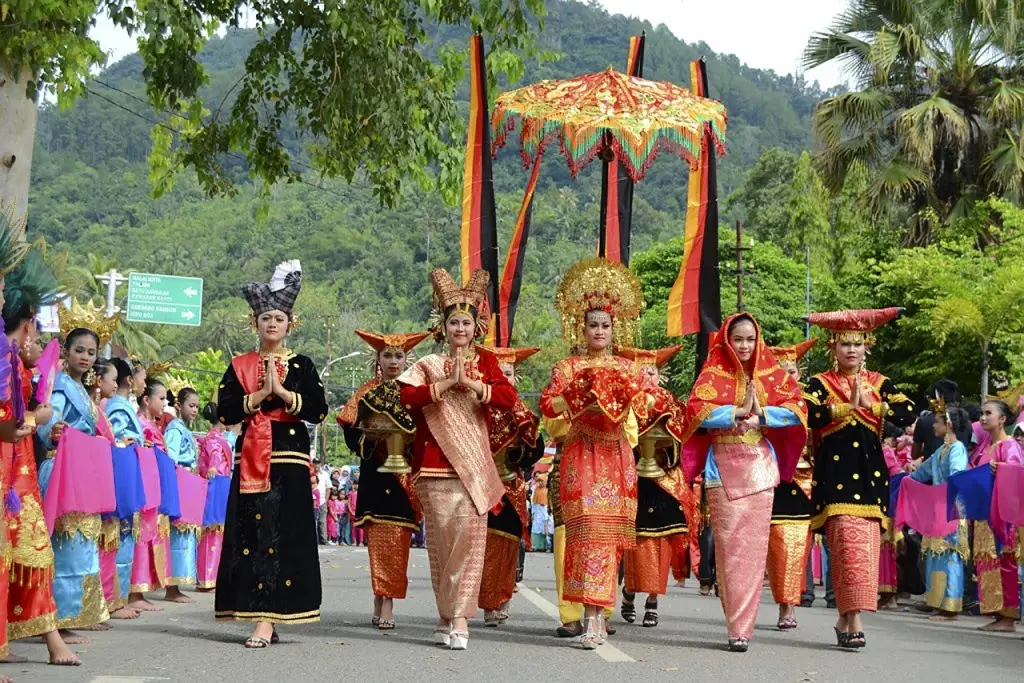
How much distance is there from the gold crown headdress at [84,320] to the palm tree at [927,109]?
2215 cm

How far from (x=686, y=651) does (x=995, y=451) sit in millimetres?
4573

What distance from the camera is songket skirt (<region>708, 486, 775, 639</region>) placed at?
9.91 meters

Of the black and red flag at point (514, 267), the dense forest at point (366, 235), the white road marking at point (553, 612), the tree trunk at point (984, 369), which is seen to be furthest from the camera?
the dense forest at point (366, 235)

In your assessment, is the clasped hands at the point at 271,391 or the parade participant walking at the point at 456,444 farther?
the parade participant walking at the point at 456,444

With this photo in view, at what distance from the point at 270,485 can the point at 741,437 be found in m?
3.02

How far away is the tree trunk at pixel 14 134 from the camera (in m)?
12.3

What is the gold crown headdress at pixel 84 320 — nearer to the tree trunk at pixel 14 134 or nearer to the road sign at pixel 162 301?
the tree trunk at pixel 14 134

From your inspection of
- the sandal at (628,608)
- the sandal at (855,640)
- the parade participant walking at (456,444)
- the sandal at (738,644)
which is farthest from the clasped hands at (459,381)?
the sandal at (628,608)

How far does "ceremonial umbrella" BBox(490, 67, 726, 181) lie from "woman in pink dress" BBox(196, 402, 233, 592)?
15.9 ft

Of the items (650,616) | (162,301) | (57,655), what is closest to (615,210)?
(650,616)

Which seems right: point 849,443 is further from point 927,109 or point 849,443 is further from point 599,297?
point 927,109

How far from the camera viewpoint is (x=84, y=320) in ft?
34.9

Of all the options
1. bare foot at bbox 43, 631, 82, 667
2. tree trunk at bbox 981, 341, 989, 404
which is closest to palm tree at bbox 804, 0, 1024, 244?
tree trunk at bbox 981, 341, 989, 404

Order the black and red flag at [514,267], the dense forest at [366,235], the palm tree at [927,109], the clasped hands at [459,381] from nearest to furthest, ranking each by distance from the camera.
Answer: the clasped hands at [459,381] → the black and red flag at [514,267] → the palm tree at [927,109] → the dense forest at [366,235]
